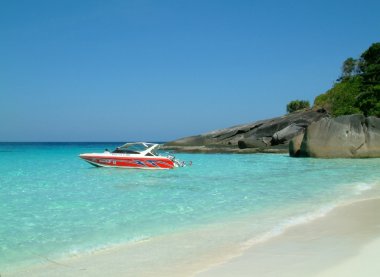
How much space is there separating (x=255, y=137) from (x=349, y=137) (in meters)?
14.6

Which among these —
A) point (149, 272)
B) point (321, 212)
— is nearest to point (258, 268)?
point (149, 272)

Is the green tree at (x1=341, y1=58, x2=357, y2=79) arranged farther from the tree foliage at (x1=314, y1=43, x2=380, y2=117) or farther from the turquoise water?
the turquoise water

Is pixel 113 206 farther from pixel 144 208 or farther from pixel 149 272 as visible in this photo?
pixel 149 272

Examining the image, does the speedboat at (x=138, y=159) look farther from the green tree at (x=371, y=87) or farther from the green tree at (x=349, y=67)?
the green tree at (x=349, y=67)

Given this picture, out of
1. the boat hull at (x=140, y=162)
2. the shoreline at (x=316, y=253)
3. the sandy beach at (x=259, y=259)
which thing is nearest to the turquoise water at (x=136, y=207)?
the sandy beach at (x=259, y=259)

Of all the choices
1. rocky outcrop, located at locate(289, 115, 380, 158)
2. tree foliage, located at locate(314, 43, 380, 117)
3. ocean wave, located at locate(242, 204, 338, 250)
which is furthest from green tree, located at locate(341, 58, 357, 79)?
ocean wave, located at locate(242, 204, 338, 250)

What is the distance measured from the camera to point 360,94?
137 ft

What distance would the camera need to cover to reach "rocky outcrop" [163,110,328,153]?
38.2m

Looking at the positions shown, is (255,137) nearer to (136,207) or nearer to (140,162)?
(140,162)

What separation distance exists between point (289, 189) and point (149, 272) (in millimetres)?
8788

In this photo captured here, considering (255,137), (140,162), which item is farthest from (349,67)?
(140,162)

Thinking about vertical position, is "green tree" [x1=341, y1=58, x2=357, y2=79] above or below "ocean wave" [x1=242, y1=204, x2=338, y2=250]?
above

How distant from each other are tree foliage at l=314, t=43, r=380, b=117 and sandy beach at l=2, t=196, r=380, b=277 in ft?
119

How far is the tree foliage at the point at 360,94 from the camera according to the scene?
4034 centimetres
